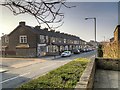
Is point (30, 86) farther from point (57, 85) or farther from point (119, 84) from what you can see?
point (119, 84)

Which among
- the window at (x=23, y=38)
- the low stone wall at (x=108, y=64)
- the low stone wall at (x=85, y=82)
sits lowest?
the low stone wall at (x=108, y=64)

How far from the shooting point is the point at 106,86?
10086mm

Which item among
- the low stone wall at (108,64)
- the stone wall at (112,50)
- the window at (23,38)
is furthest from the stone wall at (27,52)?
the low stone wall at (108,64)

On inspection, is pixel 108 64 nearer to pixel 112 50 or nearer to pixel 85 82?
pixel 112 50

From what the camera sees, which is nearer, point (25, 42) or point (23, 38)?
point (25, 42)

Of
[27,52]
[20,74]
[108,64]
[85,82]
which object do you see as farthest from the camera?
[27,52]

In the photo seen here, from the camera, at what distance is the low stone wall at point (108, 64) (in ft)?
53.2

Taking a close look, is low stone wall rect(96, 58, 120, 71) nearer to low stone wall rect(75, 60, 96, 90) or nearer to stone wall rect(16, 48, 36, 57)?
low stone wall rect(75, 60, 96, 90)

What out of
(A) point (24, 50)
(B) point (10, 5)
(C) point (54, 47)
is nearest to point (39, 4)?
(B) point (10, 5)

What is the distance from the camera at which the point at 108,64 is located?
16688mm

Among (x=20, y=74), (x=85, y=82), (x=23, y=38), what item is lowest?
(x=20, y=74)

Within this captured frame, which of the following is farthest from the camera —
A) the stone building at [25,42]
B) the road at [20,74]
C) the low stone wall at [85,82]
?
the stone building at [25,42]

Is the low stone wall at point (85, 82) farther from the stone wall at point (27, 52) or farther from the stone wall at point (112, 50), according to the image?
the stone wall at point (27, 52)

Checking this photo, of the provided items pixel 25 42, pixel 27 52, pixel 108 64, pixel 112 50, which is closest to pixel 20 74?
pixel 108 64
